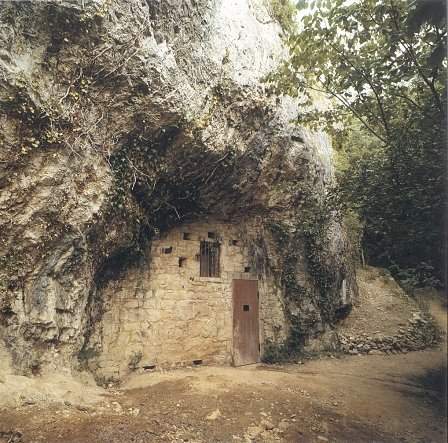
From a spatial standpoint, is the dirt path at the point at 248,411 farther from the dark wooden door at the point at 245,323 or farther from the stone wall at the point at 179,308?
the dark wooden door at the point at 245,323

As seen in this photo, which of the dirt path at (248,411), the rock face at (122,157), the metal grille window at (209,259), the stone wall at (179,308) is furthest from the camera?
the metal grille window at (209,259)

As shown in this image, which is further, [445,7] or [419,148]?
[419,148]

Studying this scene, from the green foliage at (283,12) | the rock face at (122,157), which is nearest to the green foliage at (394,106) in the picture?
the rock face at (122,157)

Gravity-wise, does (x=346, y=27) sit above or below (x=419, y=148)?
above

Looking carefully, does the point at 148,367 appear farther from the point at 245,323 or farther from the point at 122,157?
the point at 122,157

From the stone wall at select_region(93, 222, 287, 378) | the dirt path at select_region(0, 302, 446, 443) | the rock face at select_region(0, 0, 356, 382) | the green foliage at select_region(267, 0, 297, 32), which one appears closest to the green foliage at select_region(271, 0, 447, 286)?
the rock face at select_region(0, 0, 356, 382)

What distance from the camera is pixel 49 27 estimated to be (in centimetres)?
542

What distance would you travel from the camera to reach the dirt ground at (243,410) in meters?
4.25

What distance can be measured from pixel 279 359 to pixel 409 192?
5412 millimetres

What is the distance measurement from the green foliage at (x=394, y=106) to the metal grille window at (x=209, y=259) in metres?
3.51

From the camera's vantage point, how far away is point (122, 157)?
6.64m

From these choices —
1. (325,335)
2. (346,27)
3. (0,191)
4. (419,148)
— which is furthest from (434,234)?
(0,191)

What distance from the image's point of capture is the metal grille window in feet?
29.3

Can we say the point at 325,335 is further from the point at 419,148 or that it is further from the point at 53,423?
the point at 53,423
